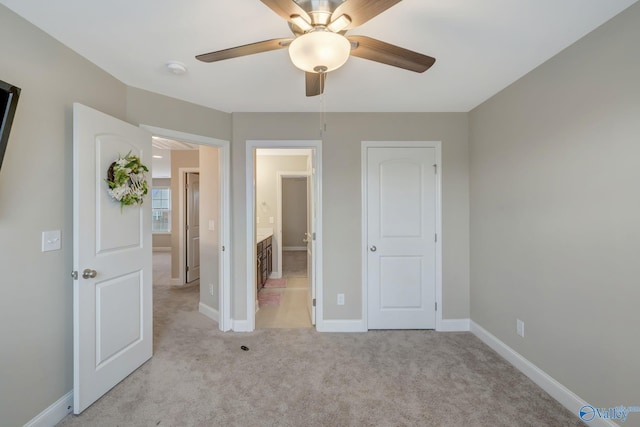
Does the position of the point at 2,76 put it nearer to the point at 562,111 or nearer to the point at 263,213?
the point at 562,111

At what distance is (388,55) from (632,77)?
1330 millimetres

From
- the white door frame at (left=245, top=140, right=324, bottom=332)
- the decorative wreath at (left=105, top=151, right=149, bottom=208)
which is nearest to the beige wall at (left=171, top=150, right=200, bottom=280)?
the white door frame at (left=245, top=140, right=324, bottom=332)

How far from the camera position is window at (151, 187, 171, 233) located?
9.23 metres

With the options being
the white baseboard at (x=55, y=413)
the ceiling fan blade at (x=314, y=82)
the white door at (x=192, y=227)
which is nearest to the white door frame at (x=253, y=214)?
the ceiling fan blade at (x=314, y=82)

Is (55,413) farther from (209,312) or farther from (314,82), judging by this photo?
(314,82)

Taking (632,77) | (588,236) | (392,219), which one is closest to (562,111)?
(632,77)

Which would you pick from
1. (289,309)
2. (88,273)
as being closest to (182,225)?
(289,309)

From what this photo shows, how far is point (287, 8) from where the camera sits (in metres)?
1.08

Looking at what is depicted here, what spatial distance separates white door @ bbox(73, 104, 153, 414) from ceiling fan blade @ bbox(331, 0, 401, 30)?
176 cm

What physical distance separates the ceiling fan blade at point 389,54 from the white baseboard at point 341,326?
246cm

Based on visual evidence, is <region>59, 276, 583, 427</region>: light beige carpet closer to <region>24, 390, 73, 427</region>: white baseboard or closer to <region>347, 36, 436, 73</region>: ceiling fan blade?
<region>24, 390, 73, 427</region>: white baseboard

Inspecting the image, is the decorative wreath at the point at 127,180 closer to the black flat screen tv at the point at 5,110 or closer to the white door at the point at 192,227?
the black flat screen tv at the point at 5,110

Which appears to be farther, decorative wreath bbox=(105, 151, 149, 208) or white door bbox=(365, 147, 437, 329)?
white door bbox=(365, 147, 437, 329)

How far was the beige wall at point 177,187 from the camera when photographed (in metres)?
4.54
